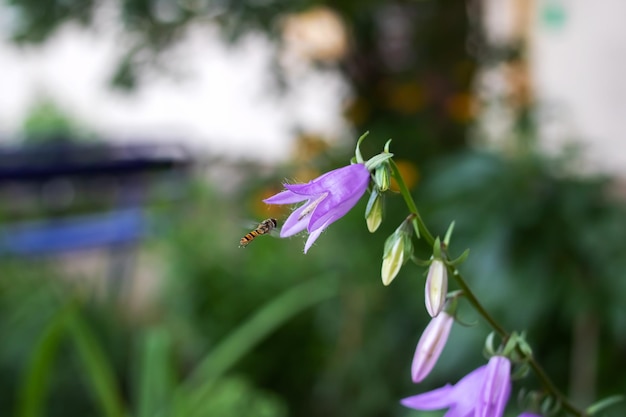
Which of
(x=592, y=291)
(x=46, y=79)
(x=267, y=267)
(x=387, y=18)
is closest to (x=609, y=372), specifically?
(x=592, y=291)

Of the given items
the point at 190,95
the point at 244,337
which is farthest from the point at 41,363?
the point at 190,95

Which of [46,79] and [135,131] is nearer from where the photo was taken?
[135,131]

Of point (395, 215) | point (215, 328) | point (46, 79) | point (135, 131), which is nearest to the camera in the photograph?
point (395, 215)

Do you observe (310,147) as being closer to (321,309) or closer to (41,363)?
(321,309)

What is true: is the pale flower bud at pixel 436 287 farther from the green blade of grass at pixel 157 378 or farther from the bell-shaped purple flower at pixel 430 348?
the green blade of grass at pixel 157 378

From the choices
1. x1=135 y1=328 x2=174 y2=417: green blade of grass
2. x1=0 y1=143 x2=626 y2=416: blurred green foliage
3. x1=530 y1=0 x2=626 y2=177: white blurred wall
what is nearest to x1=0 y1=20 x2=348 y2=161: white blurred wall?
x1=0 y1=143 x2=626 y2=416: blurred green foliage

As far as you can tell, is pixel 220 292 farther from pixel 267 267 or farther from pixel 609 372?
pixel 609 372

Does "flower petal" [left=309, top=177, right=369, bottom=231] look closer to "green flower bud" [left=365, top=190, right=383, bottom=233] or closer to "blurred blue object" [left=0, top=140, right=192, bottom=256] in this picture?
"green flower bud" [left=365, top=190, right=383, bottom=233]
